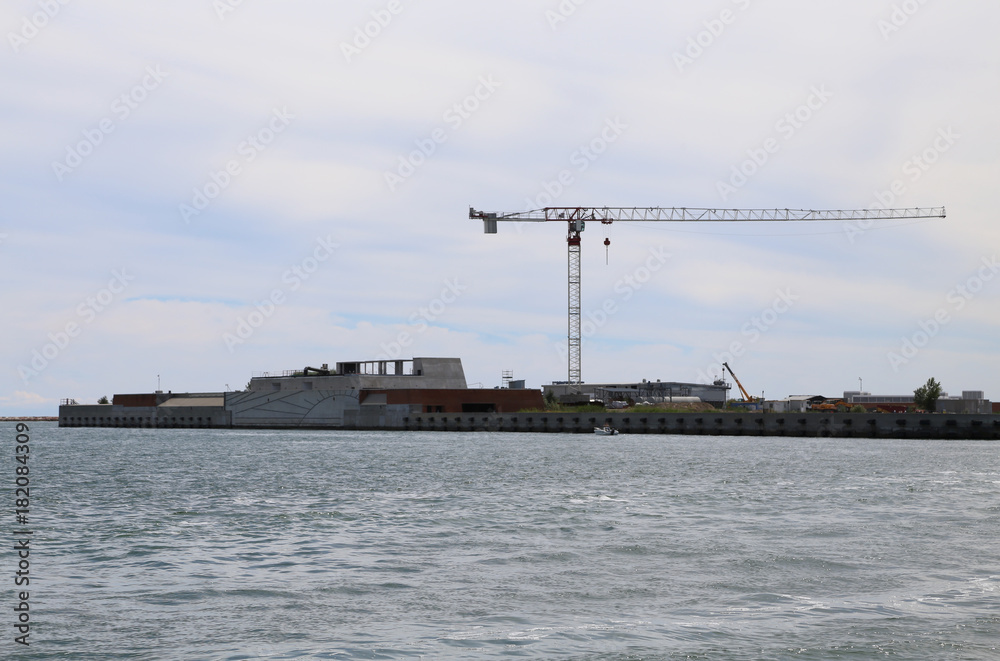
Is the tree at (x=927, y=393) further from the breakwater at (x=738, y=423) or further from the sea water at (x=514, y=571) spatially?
the sea water at (x=514, y=571)

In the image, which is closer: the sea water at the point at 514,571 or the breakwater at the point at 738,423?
the sea water at the point at 514,571

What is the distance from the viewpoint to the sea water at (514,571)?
16875 millimetres

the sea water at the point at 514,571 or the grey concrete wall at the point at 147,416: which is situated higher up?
the grey concrete wall at the point at 147,416

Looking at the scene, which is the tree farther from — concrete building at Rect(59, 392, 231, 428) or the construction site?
concrete building at Rect(59, 392, 231, 428)

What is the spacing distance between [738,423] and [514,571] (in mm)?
110061

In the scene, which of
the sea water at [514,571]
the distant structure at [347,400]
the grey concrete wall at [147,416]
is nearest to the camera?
the sea water at [514,571]

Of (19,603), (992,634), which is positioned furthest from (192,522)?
(992,634)

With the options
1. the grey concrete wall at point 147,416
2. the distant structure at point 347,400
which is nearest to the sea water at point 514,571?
the distant structure at point 347,400

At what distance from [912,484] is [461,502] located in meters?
23.7

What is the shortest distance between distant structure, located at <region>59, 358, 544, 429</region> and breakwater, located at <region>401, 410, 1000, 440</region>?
389 centimetres

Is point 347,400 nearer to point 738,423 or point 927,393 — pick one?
point 738,423

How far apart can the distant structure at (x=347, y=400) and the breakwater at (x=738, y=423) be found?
389cm

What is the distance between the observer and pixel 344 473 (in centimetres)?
5856

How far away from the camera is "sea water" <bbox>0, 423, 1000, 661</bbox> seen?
16.9m
